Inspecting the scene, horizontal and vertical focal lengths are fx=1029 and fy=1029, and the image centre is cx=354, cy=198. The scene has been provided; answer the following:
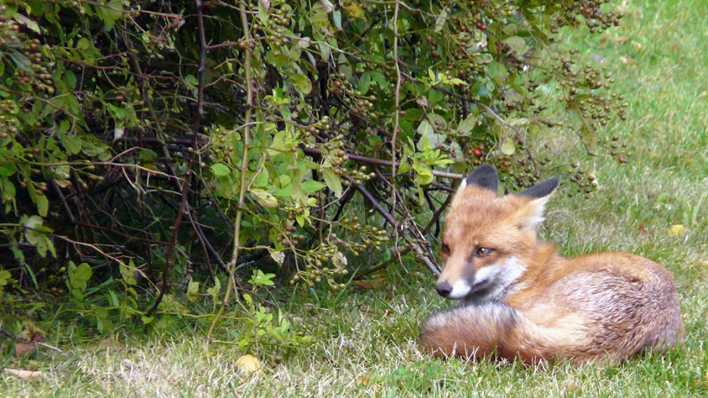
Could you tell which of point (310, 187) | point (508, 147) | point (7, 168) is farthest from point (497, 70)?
point (7, 168)

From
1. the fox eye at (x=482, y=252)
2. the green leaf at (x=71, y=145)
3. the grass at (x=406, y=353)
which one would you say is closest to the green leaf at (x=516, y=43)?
the fox eye at (x=482, y=252)

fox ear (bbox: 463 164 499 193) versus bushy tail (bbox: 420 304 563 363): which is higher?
fox ear (bbox: 463 164 499 193)

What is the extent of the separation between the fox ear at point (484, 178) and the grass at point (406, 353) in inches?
26.4

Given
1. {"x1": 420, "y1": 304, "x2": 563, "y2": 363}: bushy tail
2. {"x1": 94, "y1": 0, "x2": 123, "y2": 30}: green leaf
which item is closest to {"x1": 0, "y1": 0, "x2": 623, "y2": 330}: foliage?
{"x1": 94, "y1": 0, "x2": 123, "y2": 30}: green leaf

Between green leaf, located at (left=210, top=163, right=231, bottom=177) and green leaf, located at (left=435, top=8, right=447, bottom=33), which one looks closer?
green leaf, located at (left=210, top=163, right=231, bottom=177)

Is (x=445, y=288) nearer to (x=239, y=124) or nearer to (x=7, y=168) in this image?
(x=239, y=124)

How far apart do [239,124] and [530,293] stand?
5.48ft

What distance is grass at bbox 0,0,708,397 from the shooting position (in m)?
4.16

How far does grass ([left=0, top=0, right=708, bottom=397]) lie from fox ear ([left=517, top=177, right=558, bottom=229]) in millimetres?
697

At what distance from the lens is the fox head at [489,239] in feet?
15.8

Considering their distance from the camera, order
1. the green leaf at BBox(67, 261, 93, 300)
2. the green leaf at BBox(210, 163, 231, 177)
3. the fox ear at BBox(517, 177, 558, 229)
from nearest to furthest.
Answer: the green leaf at BBox(210, 163, 231, 177), the green leaf at BBox(67, 261, 93, 300), the fox ear at BBox(517, 177, 558, 229)

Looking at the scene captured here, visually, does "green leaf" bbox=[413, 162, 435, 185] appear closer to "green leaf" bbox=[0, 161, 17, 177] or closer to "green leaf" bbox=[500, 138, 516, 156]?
"green leaf" bbox=[500, 138, 516, 156]

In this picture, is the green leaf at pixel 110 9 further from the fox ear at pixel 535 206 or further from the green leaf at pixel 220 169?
the fox ear at pixel 535 206

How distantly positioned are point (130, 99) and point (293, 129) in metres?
0.75
